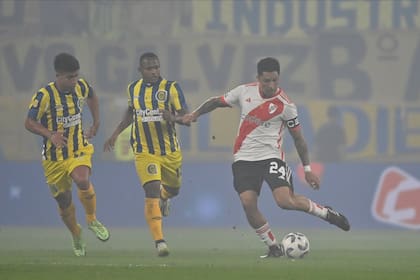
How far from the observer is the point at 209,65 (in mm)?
19984

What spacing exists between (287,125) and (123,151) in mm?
7309

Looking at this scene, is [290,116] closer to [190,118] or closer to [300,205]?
[300,205]

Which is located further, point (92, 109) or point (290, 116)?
point (92, 109)

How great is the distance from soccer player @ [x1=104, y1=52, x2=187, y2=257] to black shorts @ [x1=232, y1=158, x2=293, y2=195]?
2.84ft

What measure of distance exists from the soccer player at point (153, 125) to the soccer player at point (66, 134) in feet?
1.65

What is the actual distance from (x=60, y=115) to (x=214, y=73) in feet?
21.9

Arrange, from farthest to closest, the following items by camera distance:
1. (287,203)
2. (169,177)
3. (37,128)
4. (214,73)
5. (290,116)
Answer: (214,73), (169,177), (37,128), (290,116), (287,203)

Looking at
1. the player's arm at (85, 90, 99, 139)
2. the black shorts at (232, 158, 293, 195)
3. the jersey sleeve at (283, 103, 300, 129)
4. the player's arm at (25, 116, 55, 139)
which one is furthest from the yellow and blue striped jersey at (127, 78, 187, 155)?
the jersey sleeve at (283, 103, 300, 129)

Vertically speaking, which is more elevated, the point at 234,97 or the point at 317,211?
the point at 234,97

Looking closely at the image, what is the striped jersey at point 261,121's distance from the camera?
12.9m

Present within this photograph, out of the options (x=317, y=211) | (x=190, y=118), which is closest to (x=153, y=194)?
(x=190, y=118)

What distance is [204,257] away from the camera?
13344 mm

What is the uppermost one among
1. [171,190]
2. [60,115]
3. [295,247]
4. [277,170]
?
[60,115]

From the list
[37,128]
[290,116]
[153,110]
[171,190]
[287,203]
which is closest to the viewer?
[287,203]
